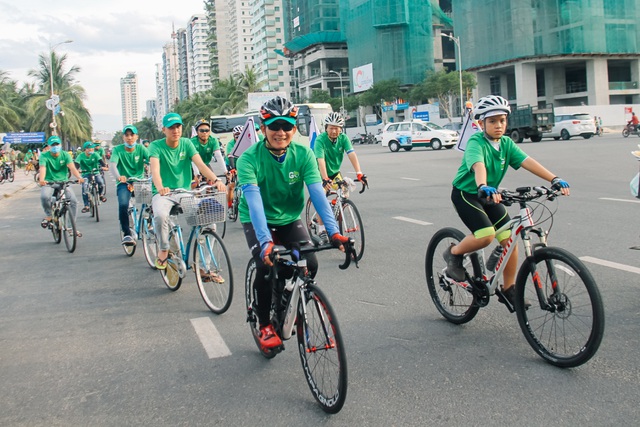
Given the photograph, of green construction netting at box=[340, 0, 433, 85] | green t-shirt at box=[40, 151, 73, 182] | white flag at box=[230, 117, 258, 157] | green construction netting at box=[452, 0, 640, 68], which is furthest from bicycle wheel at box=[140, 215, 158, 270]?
green construction netting at box=[340, 0, 433, 85]

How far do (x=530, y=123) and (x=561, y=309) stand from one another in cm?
3432

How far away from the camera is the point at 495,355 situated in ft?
14.1

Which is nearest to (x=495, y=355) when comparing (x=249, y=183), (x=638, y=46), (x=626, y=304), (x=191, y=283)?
Answer: (x=626, y=304)

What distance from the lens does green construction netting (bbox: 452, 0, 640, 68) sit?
63.4 m

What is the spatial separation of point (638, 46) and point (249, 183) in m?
72.4

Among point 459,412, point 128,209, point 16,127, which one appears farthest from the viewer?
point 16,127

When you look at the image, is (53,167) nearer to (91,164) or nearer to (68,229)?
(68,229)

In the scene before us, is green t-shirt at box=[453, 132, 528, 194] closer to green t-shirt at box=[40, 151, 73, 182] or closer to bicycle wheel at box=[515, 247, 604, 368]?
bicycle wheel at box=[515, 247, 604, 368]

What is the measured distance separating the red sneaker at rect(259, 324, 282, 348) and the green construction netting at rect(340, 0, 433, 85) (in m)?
89.0

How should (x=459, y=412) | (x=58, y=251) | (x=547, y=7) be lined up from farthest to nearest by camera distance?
1. (x=547, y=7)
2. (x=58, y=251)
3. (x=459, y=412)

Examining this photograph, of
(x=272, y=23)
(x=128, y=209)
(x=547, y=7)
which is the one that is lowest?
(x=128, y=209)

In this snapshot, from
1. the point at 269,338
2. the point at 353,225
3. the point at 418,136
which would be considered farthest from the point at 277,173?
the point at 418,136

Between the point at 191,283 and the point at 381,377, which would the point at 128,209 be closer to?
the point at 191,283

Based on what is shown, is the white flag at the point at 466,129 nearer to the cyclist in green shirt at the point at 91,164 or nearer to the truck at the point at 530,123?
the cyclist in green shirt at the point at 91,164
